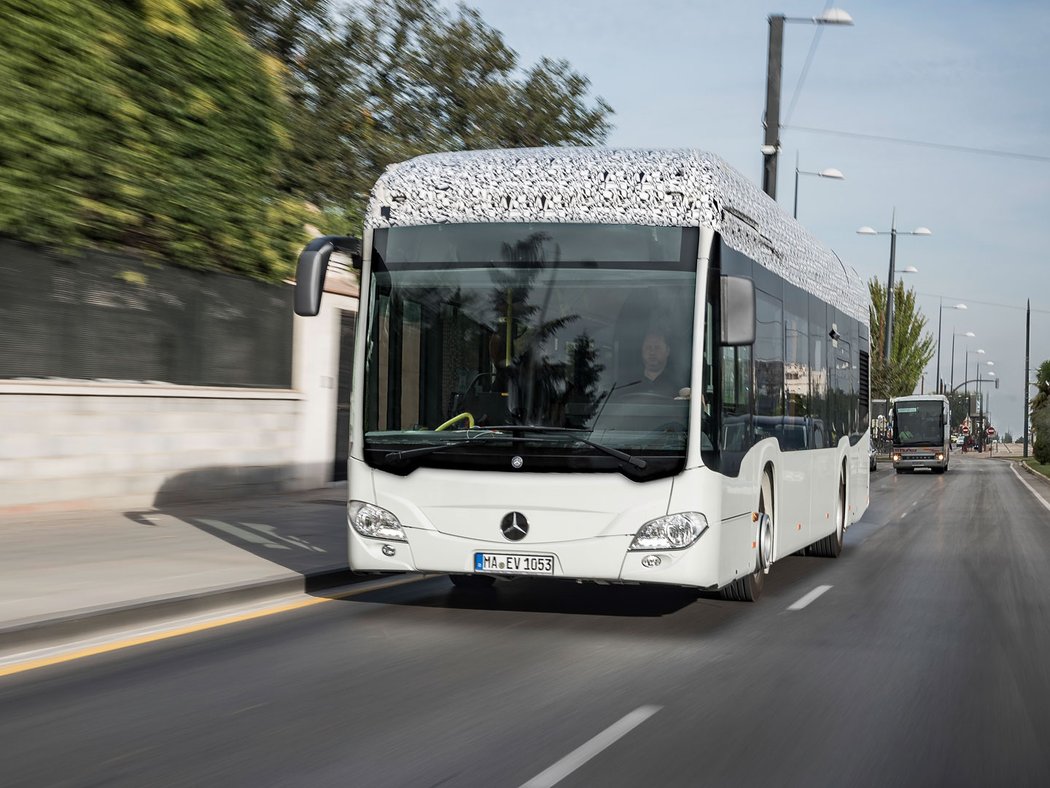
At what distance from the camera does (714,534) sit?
8.95m

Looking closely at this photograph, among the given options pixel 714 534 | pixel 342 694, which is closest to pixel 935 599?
pixel 714 534

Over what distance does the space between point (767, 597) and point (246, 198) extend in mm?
8200

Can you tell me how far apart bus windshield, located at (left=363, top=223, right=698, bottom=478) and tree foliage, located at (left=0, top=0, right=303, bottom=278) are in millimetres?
5718

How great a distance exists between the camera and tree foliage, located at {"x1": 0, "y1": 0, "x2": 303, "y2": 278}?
13508mm

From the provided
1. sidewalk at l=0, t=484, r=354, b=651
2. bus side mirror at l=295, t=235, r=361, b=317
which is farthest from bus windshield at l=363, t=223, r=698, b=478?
sidewalk at l=0, t=484, r=354, b=651

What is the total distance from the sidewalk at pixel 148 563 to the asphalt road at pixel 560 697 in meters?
0.59

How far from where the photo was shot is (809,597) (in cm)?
1133

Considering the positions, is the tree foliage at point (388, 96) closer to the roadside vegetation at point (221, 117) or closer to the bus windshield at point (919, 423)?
the roadside vegetation at point (221, 117)

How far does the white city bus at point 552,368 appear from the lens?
29.0 ft

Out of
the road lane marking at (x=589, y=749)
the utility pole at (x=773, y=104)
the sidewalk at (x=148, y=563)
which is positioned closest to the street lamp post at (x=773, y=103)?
the utility pole at (x=773, y=104)

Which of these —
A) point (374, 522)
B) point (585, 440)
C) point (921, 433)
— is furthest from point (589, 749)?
point (921, 433)

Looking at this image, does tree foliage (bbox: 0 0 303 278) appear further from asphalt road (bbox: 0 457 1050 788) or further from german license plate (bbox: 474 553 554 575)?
german license plate (bbox: 474 553 554 575)

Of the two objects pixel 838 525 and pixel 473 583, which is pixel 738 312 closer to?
pixel 473 583

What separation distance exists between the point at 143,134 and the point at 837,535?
8.63 m
